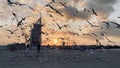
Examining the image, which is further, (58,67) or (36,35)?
(36,35)

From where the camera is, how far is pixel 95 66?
264ft

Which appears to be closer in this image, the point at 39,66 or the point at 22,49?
the point at 39,66

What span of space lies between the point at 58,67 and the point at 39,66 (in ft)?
11.8

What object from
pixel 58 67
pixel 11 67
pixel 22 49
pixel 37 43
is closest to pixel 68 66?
pixel 58 67

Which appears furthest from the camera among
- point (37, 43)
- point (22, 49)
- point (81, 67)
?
point (22, 49)

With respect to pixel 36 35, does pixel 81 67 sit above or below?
below

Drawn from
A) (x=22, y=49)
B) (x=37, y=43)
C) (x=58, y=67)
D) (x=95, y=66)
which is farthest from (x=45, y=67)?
(x=22, y=49)

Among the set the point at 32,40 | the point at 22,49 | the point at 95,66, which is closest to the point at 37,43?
the point at 32,40

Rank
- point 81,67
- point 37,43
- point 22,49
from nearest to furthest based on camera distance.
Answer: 1. point 81,67
2. point 37,43
3. point 22,49

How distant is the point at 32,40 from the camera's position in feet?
502

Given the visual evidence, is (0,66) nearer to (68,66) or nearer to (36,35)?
(68,66)

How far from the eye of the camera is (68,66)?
7838cm

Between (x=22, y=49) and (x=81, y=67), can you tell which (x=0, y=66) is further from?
(x=22, y=49)

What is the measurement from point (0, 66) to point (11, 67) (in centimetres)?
230
